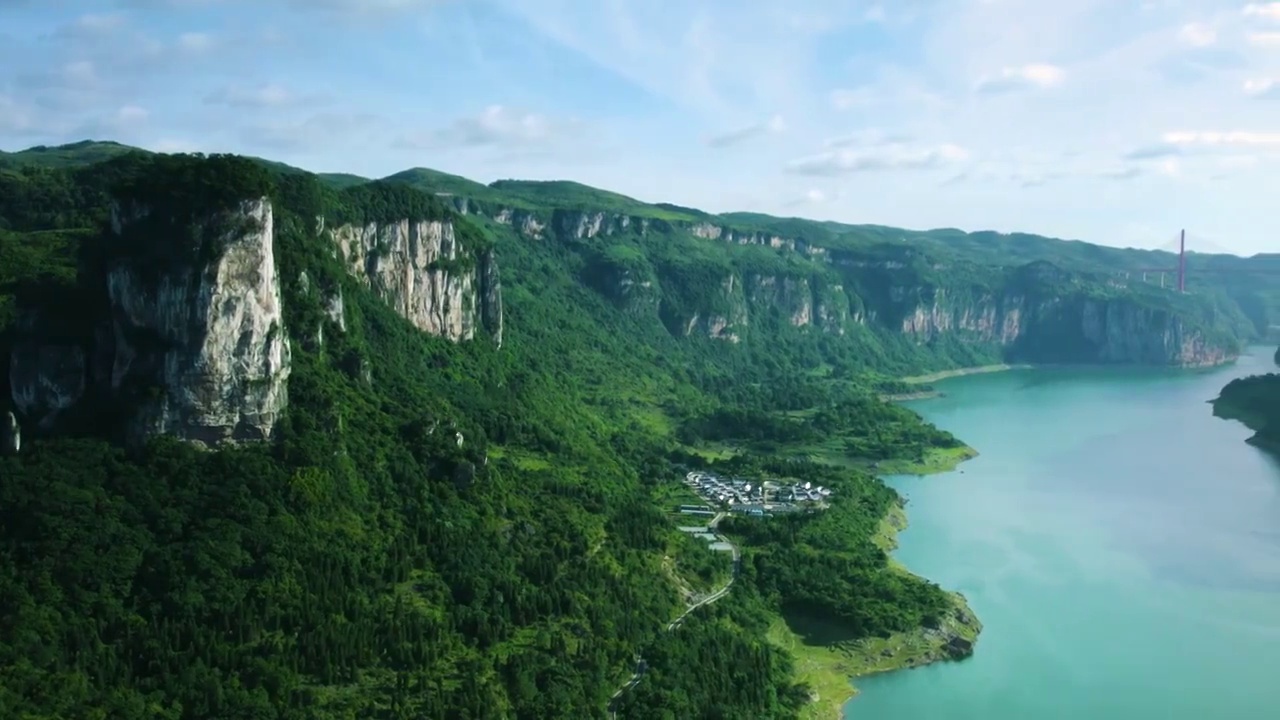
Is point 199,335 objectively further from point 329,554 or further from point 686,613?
point 686,613

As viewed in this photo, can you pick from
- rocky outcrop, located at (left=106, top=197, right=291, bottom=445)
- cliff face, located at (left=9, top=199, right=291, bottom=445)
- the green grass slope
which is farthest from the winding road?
cliff face, located at (left=9, top=199, right=291, bottom=445)

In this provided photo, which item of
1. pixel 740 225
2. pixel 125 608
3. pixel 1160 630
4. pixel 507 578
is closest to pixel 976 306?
pixel 740 225

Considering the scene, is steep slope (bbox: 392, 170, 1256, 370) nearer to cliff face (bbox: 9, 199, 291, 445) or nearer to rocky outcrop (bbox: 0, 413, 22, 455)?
cliff face (bbox: 9, 199, 291, 445)

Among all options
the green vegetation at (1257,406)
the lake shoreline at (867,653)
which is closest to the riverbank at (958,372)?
the green vegetation at (1257,406)

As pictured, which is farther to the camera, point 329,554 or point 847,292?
point 847,292

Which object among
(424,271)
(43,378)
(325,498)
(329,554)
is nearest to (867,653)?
(329,554)

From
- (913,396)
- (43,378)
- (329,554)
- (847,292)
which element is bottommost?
(913,396)
